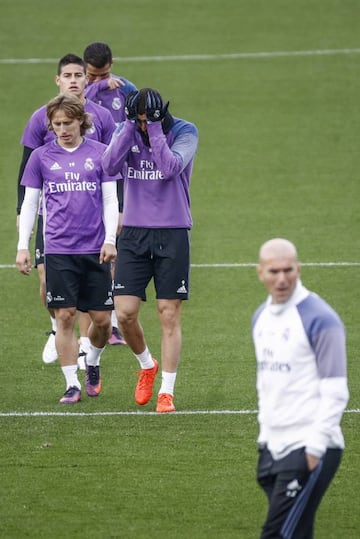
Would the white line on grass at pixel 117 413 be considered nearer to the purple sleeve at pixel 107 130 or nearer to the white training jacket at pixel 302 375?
the purple sleeve at pixel 107 130

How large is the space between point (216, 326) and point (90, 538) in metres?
5.59

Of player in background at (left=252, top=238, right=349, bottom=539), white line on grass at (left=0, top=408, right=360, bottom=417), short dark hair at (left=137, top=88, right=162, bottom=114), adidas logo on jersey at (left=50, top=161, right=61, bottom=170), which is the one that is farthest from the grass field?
short dark hair at (left=137, top=88, right=162, bottom=114)

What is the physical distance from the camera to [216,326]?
504 inches

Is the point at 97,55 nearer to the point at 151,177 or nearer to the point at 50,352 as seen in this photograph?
the point at 50,352

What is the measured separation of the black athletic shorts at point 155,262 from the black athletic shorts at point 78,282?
187 mm

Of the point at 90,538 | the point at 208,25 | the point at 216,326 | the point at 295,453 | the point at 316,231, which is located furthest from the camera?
the point at 208,25

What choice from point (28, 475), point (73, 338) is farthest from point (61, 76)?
point (28, 475)

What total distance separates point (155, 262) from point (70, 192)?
826 mm

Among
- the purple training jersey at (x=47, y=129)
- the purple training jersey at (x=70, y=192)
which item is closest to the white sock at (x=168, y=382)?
the purple training jersey at (x=70, y=192)

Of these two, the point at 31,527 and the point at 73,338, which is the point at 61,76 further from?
the point at 31,527

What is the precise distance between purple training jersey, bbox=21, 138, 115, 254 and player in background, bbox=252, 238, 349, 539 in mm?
3752

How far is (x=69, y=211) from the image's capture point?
9.70 m

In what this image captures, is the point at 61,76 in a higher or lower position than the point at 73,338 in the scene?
higher

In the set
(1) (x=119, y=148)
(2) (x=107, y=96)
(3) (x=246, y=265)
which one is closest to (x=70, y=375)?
(1) (x=119, y=148)
